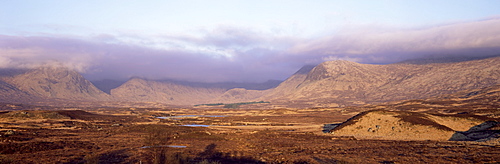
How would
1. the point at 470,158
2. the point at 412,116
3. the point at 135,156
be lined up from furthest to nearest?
1. the point at 412,116
2. the point at 135,156
3. the point at 470,158

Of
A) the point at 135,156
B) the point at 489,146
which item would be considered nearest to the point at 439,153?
the point at 489,146

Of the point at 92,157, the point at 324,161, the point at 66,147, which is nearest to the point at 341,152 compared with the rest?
the point at 324,161

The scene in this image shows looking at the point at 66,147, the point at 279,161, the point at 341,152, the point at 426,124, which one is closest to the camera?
the point at 279,161

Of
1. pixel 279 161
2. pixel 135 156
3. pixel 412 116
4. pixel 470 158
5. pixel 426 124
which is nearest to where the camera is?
pixel 470 158

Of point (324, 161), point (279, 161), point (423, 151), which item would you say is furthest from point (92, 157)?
point (423, 151)

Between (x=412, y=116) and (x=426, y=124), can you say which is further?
(x=412, y=116)

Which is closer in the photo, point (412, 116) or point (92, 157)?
point (92, 157)

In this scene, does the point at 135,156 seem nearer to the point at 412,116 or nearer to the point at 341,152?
the point at 341,152

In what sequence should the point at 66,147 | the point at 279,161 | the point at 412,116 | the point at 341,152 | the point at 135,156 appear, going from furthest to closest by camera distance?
1. the point at 412,116
2. the point at 66,147
3. the point at 341,152
4. the point at 135,156
5. the point at 279,161

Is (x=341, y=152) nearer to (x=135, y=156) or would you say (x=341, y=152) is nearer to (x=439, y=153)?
(x=439, y=153)
